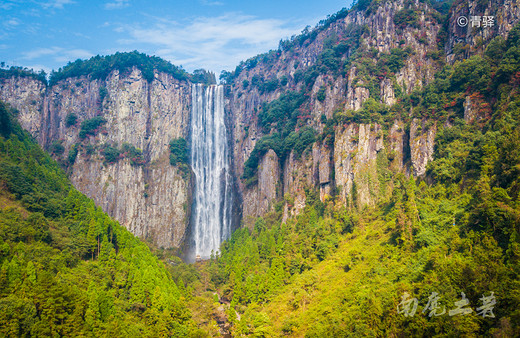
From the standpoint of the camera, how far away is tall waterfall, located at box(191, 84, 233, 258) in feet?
220

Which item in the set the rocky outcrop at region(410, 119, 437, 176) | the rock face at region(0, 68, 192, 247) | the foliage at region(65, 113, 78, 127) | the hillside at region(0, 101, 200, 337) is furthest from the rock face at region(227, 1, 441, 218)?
the foliage at region(65, 113, 78, 127)

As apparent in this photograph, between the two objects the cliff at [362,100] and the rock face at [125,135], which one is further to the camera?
the rock face at [125,135]

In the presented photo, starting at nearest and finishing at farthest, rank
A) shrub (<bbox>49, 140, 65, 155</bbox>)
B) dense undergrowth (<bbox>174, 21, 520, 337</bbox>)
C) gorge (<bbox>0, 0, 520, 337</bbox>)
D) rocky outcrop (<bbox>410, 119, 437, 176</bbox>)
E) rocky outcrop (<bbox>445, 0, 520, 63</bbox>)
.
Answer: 1. dense undergrowth (<bbox>174, 21, 520, 337</bbox>)
2. gorge (<bbox>0, 0, 520, 337</bbox>)
3. rocky outcrop (<bbox>410, 119, 437, 176</bbox>)
4. rocky outcrop (<bbox>445, 0, 520, 63</bbox>)
5. shrub (<bbox>49, 140, 65, 155</bbox>)

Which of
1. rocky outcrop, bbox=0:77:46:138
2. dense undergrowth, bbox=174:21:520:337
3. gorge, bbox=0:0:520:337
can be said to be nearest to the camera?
dense undergrowth, bbox=174:21:520:337

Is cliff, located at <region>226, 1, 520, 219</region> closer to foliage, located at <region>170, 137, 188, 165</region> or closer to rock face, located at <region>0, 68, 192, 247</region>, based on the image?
foliage, located at <region>170, 137, 188, 165</region>

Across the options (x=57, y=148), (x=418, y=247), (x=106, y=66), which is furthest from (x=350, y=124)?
(x=57, y=148)

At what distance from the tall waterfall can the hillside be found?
71.5ft

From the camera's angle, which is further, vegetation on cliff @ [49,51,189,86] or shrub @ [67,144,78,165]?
vegetation on cliff @ [49,51,189,86]

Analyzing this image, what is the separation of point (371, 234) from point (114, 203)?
41.2 meters

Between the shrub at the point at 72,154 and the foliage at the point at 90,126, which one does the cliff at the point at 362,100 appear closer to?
the foliage at the point at 90,126

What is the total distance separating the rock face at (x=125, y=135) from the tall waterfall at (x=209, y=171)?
1944mm

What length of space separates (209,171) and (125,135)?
14.3 metres

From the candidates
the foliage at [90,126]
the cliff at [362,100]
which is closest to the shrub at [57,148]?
the foliage at [90,126]

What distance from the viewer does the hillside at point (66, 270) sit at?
2823 cm
